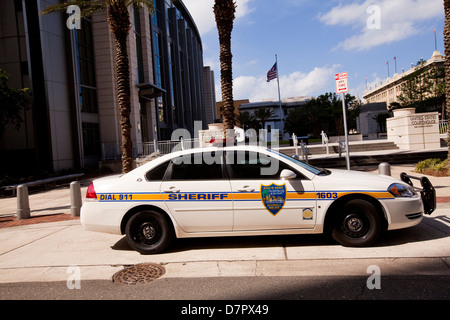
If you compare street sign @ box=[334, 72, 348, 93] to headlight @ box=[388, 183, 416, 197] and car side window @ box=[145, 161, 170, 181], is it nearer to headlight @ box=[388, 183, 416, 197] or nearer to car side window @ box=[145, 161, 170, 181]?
headlight @ box=[388, 183, 416, 197]

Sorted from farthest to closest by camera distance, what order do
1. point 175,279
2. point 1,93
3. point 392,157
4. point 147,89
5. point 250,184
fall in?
point 147,89 → point 392,157 → point 1,93 → point 250,184 → point 175,279

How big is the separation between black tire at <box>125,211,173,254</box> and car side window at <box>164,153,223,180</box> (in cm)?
65

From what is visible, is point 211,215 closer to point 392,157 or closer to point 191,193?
point 191,193

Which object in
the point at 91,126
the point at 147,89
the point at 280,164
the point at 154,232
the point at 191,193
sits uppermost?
the point at 147,89

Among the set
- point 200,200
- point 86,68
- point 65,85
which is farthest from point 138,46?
point 200,200

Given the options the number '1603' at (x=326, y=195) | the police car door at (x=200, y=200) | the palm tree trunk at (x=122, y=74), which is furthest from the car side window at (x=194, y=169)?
the palm tree trunk at (x=122, y=74)

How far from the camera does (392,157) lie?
616 inches

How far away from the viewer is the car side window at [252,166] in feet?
16.1

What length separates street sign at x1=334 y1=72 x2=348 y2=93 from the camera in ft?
28.1

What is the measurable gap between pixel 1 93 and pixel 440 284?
55.1 ft

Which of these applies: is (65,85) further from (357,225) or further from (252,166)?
(357,225)

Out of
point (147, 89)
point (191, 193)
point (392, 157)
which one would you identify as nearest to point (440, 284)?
point (191, 193)

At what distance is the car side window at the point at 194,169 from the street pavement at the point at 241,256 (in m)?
1.14

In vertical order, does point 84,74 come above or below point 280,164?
above
